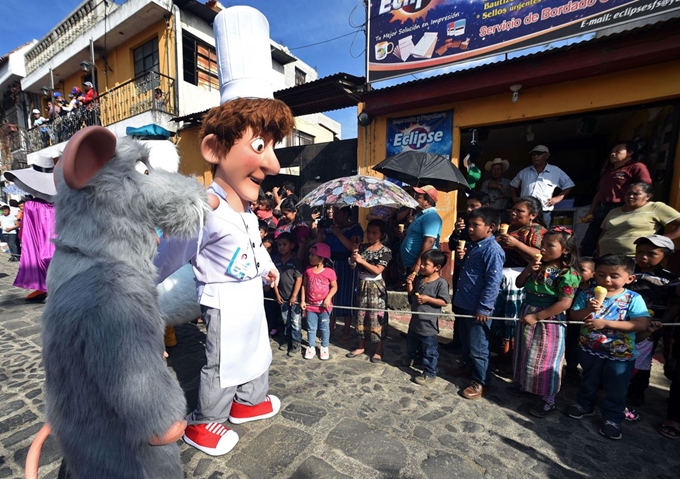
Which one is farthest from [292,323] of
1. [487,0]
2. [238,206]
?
[487,0]

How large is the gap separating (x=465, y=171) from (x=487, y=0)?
9.04 ft

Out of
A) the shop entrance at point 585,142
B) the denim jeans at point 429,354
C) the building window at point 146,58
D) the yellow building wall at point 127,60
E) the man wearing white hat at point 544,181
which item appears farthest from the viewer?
the building window at point 146,58

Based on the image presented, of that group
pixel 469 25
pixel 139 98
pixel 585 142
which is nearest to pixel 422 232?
pixel 469 25

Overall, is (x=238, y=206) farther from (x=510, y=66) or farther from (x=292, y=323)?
(x=510, y=66)

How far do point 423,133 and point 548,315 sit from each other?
4.47m

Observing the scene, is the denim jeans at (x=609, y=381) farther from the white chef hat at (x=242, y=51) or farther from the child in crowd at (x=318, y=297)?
the white chef hat at (x=242, y=51)

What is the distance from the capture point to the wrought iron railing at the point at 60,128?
11344 mm

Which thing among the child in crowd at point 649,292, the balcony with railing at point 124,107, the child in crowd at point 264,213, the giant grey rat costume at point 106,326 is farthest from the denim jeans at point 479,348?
the balcony with railing at point 124,107

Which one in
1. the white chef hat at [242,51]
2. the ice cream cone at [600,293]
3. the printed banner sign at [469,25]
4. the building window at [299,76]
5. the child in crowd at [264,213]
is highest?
the building window at [299,76]

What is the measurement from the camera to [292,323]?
3.49 meters

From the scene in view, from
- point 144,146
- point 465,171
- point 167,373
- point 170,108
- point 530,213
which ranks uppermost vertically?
point 170,108

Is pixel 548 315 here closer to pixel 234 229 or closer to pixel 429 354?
pixel 429 354

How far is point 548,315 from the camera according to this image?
241 cm

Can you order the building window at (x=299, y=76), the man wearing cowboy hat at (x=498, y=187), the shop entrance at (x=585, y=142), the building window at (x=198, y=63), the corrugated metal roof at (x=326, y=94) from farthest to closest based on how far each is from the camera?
the building window at (x=299, y=76), the building window at (x=198, y=63), the corrugated metal roof at (x=326, y=94), the man wearing cowboy hat at (x=498, y=187), the shop entrance at (x=585, y=142)
